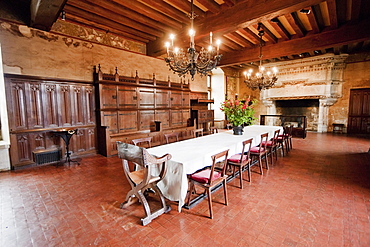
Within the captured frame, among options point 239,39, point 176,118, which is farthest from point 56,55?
point 239,39

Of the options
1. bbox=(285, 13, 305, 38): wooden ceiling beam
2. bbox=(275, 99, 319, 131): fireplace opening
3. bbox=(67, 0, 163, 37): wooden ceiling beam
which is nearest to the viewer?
bbox=(67, 0, 163, 37): wooden ceiling beam

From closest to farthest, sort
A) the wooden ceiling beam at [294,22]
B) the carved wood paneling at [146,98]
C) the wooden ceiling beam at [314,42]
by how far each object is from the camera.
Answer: the wooden ceiling beam at [294,22], the wooden ceiling beam at [314,42], the carved wood paneling at [146,98]

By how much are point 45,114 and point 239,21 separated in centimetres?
501

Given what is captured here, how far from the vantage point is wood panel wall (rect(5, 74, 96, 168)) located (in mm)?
3939

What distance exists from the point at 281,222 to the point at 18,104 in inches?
218

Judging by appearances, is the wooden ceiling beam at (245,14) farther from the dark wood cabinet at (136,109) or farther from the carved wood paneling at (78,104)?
the carved wood paneling at (78,104)

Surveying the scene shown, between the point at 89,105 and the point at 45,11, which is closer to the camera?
the point at 45,11

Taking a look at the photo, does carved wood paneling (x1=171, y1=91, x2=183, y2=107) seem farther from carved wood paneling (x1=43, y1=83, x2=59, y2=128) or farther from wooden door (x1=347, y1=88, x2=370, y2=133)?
wooden door (x1=347, y1=88, x2=370, y2=133)

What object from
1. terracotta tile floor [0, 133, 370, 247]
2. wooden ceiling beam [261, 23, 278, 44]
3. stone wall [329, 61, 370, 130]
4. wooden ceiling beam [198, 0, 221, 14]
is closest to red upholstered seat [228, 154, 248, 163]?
terracotta tile floor [0, 133, 370, 247]

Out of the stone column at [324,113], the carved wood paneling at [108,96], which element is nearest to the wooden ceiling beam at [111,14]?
the carved wood paneling at [108,96]

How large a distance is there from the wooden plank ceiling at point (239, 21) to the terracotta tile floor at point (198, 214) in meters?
3.18

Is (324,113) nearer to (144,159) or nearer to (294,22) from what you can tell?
(294,22)

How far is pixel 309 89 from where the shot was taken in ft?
29.4

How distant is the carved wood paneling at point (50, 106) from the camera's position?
4.32m
